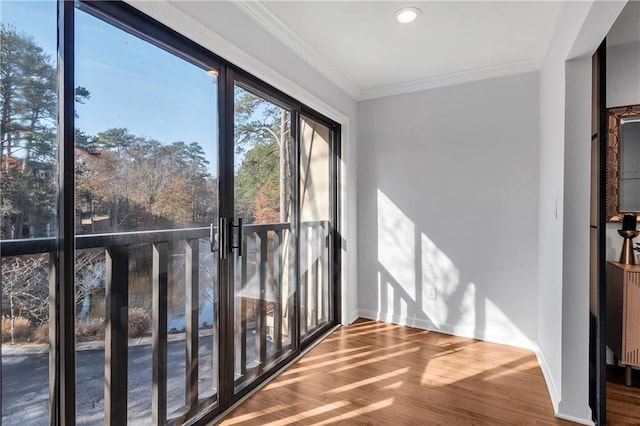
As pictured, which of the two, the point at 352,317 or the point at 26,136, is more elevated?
the point at 26,136

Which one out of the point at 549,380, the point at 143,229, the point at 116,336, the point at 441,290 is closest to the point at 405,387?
the point at 549,380

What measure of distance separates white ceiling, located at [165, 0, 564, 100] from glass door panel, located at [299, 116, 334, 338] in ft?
2.07

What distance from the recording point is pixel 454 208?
3.14 metres

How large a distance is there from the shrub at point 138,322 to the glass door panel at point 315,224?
140 cm

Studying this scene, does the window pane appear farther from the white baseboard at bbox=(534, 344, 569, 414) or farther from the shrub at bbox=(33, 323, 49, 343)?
the white baseboard at bbox=(534, 344, 569, 414)

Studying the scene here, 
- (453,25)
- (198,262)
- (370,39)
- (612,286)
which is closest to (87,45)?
(198,262)

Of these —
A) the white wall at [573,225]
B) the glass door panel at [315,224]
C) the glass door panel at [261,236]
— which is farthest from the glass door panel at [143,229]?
the white wall at [573,225]

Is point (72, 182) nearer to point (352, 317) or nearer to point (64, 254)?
point (64, 254)

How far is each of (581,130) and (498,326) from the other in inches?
75.8

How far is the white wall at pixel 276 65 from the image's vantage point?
164 cm

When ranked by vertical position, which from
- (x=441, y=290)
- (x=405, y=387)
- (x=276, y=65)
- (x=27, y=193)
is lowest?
A: (x=405, y=387)

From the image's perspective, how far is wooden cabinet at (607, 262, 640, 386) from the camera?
2.21 m

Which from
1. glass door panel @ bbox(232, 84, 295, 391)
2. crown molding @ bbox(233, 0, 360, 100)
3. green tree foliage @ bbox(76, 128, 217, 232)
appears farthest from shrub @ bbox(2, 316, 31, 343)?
crown molding @ bbox(233, 0, 360, 100)

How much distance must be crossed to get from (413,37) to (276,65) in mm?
1064
